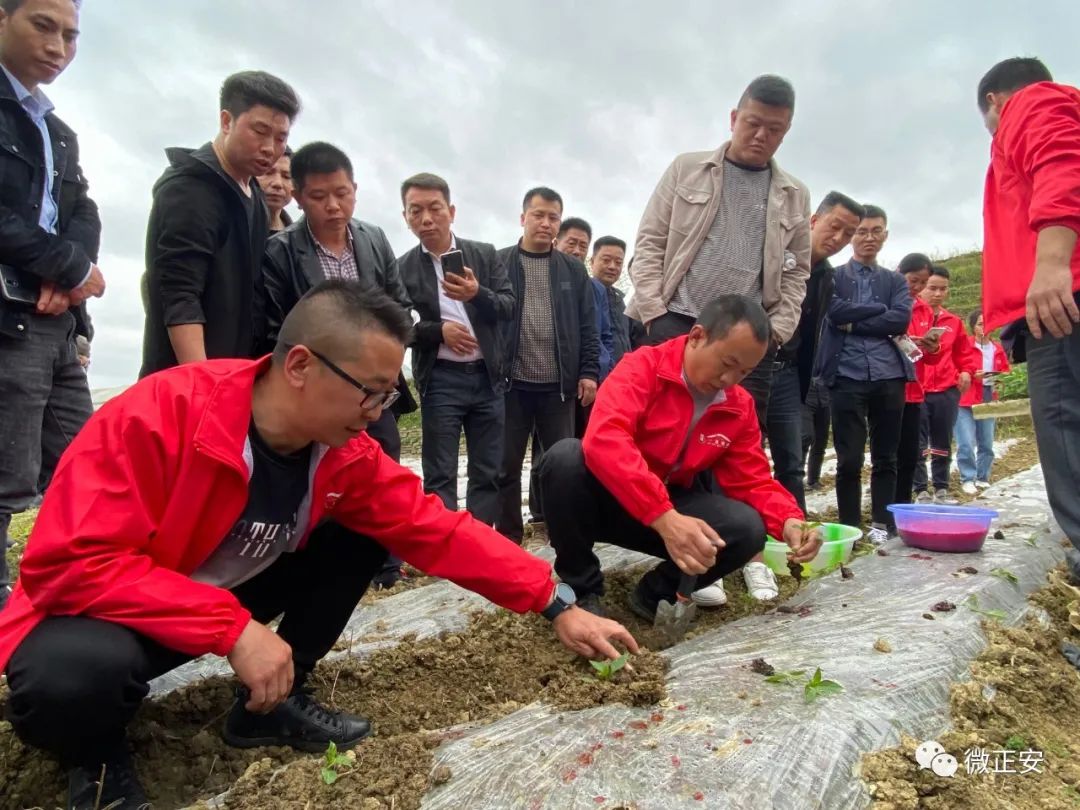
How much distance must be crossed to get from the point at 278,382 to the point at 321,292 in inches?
9.0

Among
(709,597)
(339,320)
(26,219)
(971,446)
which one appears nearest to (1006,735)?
(709,597)

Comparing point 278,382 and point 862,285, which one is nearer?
point 278,382

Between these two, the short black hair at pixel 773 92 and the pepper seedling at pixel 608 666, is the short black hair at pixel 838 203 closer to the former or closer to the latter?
the short black hair at pixel 773 92

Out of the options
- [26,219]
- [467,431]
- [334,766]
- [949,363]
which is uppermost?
[26,219]

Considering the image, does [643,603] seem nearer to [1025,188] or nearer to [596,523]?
[596,523]

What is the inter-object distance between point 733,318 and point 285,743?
1867 mm

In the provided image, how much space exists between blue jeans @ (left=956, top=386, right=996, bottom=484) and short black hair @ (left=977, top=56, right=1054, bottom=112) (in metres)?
4.96

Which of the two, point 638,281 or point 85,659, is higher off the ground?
point 638,281

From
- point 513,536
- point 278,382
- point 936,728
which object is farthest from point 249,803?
point 513,536

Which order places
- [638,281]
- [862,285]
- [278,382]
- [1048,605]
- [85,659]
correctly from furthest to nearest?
[862,285]
[638,281]
[1048,605]
[278,382]
[85,659]

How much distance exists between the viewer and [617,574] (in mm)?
3385

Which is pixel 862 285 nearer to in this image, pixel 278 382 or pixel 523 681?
pixel 523 681

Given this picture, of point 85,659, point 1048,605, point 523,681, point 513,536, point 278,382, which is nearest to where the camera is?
point 85,659

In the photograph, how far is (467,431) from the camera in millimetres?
3850
